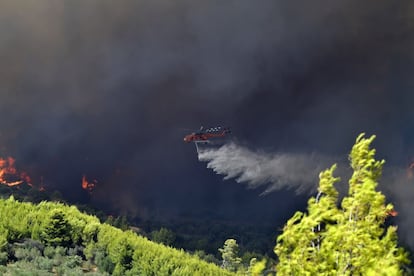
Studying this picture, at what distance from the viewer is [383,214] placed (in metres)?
22.8

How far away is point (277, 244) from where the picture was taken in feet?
77.9

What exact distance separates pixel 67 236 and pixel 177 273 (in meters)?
18.7

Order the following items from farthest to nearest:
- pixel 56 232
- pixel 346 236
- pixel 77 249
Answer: pixel 56 232
pixel 77 249
pixel 346 236

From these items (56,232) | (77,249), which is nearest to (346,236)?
(77,249)

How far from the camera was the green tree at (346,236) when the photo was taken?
73.6ft

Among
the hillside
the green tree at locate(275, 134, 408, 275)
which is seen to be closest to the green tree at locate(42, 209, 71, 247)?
the hillside

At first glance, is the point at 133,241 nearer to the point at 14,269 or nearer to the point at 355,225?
the point at 14,269

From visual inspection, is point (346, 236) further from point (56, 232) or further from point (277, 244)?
point (56, 232)

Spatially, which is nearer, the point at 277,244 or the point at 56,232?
the point at 277,244

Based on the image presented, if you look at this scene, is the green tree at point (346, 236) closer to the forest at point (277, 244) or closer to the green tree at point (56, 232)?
the forest at point (277, 244)

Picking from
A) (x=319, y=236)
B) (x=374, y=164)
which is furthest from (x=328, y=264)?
(x=374, y=164)

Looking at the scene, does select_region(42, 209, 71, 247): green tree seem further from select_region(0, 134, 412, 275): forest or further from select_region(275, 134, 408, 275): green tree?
select_region(275, 134, 408, 275): green tree

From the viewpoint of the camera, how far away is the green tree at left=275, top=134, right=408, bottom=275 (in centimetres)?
2244

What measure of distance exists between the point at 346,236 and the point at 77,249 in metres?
59.8
